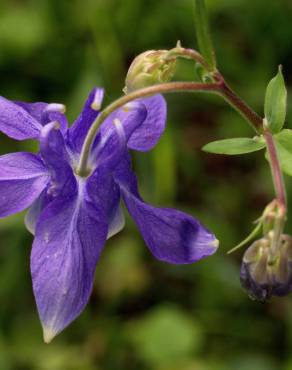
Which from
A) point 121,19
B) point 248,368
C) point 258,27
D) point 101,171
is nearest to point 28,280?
point 248,368

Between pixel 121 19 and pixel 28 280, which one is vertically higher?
pixel 121 19

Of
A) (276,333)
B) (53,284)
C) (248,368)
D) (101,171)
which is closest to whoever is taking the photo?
(53,284)

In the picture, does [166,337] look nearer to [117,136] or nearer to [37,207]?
[37,207]

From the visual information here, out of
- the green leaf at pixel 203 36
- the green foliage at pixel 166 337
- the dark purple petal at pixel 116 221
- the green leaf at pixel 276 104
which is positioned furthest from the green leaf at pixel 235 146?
the green foliage at pixel 166 337

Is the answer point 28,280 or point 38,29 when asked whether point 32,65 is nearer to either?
point 38,29

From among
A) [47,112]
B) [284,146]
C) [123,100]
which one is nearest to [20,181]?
[47,112]

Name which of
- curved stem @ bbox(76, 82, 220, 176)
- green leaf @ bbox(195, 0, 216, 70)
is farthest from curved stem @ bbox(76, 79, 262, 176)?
green leaf @ bbox(195, 0, 216, 70)

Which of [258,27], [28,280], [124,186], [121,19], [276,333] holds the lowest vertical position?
[276,333]
